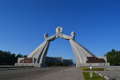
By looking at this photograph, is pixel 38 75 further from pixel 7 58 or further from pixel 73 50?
pixel 7 58

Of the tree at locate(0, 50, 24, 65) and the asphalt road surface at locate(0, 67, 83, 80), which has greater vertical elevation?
the tree at locate(0, 50, 24, 65)

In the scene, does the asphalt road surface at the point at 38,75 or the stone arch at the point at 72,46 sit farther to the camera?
the stone arch at the point at 72,46

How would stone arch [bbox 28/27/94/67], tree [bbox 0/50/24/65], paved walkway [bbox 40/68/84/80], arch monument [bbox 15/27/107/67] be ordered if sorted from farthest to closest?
tree [bbox 0/50/24/65] → stone arch [bbox 28/27/94/67] → arch monument [bbox 15/27/107/67] → paved walkway [bbox 40/68/84/80]

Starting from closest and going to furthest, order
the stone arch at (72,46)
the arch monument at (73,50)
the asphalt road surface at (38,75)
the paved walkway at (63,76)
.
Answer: the asphalt road surface at (38,75) < the paved walkway at (63,76) < the arch monument at (73,50) < the stone arch at (72,46)

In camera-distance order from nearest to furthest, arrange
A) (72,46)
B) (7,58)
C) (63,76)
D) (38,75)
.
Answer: (63,76)
(38,75)
(72,46)
(7,58)

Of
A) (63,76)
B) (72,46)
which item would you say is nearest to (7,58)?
(72,46)

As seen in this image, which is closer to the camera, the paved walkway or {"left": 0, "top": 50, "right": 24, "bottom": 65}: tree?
the paved walkway

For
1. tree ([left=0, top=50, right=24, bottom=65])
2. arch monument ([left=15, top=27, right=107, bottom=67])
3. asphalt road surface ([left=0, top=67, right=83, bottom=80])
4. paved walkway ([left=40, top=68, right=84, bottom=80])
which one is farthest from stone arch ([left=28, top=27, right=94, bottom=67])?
paved walkway ([left=40, top=68, right=84, bottom=80])

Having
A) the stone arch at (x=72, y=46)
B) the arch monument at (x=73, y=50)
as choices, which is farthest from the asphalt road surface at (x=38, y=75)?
the stone arch at (x=72, y=46)

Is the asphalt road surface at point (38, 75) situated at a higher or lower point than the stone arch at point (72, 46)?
lower

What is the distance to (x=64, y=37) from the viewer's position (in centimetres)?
5956

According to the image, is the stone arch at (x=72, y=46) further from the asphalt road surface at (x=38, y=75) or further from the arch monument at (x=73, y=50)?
the asphalt road surface at (x=38, y=75)

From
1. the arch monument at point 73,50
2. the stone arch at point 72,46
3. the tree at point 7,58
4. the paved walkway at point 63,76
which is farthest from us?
the tree at point 7,58

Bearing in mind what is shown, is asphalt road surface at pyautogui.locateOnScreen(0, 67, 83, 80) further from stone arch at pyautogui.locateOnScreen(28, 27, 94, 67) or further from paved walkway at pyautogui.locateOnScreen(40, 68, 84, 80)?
stone arch at pyautogui.locateOnScreen(28, 27, 94, 67)
